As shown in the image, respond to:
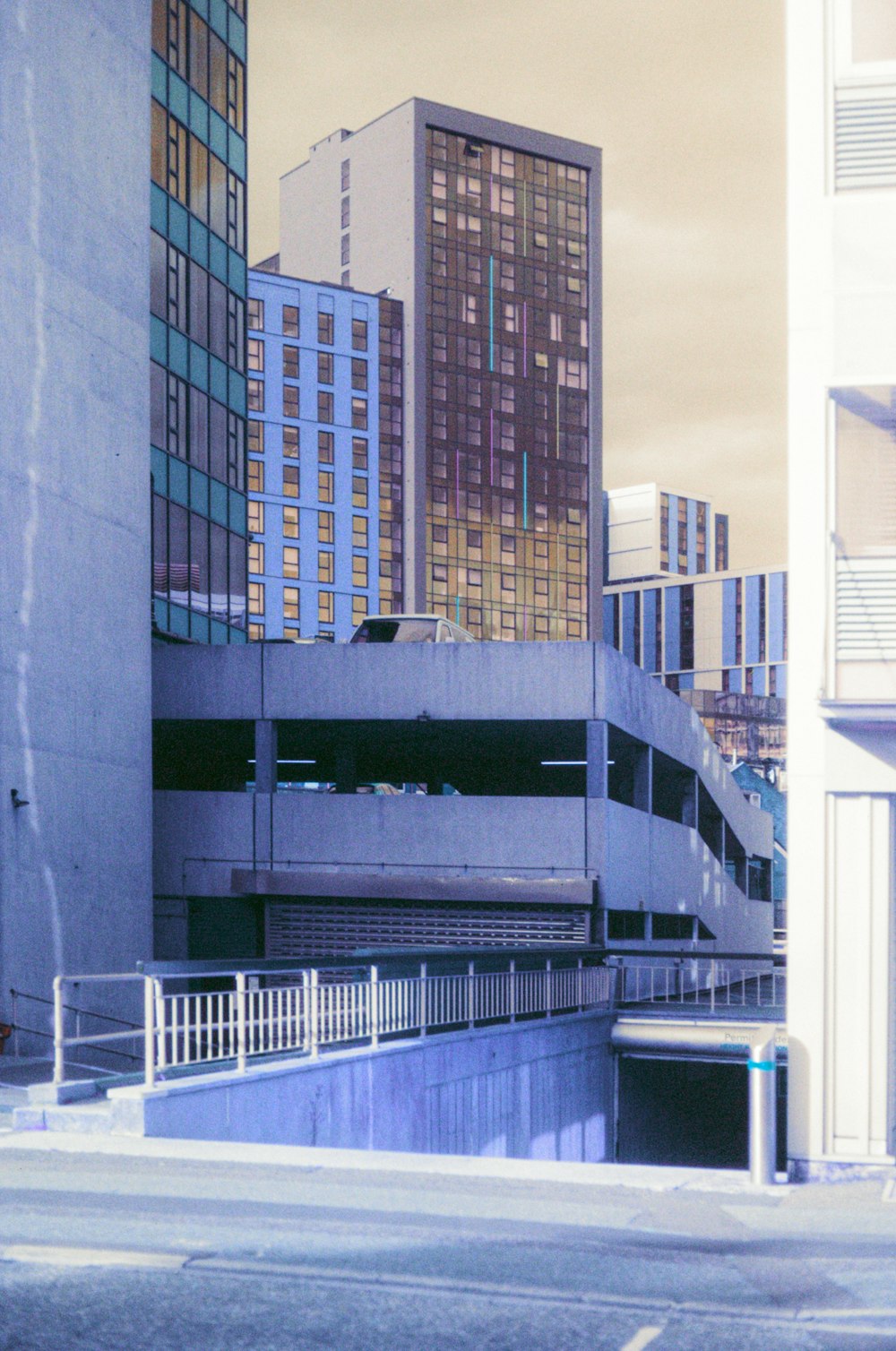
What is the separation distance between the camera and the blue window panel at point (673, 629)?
7687 inches

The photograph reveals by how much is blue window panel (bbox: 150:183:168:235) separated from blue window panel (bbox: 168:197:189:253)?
0.26 metres

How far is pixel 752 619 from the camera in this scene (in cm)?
18462

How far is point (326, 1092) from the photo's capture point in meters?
15.6

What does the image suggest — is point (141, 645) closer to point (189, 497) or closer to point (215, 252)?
point (189, 497)

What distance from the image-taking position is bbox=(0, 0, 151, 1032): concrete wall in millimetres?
25703

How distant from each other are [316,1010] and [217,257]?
29209 mm

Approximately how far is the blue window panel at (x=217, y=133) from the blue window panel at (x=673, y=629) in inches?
6120

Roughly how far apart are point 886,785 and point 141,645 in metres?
20.6

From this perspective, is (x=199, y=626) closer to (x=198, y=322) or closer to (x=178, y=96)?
(x=198, y=322)

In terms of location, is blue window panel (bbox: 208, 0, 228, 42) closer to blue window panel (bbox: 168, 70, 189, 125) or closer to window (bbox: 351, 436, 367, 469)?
blue window panel (bbox: 168, 70, 189, 125)

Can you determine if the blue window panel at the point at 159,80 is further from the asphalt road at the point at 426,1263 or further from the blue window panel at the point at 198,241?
the asphalt road at the point at 426,1263

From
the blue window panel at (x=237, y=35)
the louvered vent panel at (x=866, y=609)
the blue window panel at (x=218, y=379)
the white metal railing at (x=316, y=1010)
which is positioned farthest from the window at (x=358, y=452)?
the louvered vent panel at (x=866, y=609)

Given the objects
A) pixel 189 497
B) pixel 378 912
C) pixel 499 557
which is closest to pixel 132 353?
pixel 189 497

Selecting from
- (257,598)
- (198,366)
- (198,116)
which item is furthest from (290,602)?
(198,366)
